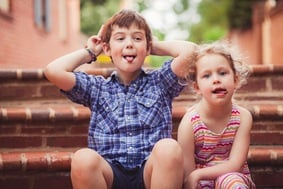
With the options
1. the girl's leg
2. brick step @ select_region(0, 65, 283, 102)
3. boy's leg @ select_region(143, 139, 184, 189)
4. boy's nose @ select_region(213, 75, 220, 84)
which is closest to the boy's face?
boy's nose @ select_region(213, 75, 220, 84)

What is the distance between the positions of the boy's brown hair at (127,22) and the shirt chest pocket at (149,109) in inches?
9.2

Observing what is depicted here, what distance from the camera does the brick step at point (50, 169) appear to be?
2.58 metres

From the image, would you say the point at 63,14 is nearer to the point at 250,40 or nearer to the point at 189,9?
the point at 250,40

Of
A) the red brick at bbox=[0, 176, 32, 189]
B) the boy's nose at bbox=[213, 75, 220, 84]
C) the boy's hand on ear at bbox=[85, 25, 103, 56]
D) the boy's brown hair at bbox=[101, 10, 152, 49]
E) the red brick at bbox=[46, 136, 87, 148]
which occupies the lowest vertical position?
the red brick at bbox=[0, 176, 32, 189]

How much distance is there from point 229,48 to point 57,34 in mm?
8559

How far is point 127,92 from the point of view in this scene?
2193mm

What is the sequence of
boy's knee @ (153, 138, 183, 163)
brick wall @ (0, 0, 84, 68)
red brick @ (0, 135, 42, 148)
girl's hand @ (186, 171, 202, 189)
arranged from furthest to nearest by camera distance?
1. brick wall @ (0, 0, 84, 68)
2. red brick @ (0, 135, 42, 148)
3. girl's hand @ (186, 171, 202, 189)
4. boy's knee @ (153, 138, 183, 163)

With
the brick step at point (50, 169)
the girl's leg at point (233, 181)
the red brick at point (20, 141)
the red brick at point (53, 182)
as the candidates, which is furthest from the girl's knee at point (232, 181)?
the red brick at point (20, 141)

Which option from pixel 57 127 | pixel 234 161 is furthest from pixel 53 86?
pixel 234 161

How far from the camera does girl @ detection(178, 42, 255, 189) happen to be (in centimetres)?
200

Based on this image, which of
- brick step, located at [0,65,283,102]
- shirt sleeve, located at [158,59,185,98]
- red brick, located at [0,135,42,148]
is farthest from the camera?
brick step, located at [0,65,283,102]

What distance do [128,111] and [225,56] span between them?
473mm

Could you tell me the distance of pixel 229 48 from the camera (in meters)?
2.08

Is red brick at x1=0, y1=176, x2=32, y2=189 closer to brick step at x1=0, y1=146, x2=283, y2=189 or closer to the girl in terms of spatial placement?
brick step at x1=0, y1=146, x2=283, y2=189
